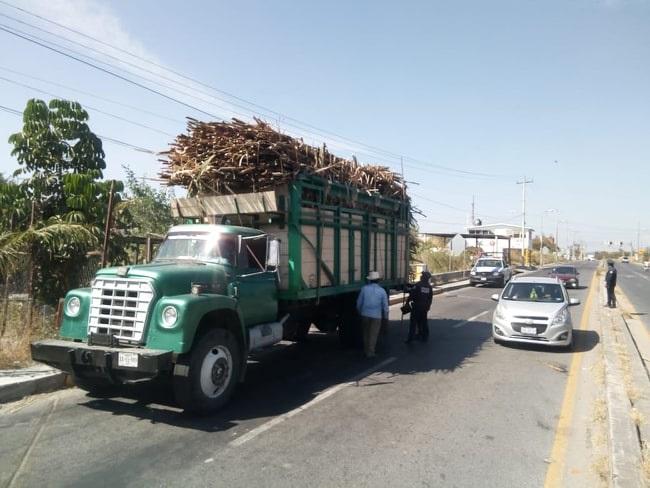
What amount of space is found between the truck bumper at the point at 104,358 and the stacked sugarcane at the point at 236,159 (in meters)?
3.38

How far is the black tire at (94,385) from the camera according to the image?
6312 mm

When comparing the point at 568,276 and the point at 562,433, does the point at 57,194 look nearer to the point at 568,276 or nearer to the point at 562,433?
the point at 562,433

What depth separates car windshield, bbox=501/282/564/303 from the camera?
11.1m

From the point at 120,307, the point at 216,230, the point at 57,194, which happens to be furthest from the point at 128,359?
the point at 57,194

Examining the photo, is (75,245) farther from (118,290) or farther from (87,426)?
(87,426)

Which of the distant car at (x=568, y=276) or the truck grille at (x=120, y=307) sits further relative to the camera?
the distant car at (x=568, y=276)

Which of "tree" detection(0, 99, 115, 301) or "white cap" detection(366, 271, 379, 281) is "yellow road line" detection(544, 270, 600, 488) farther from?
"tree" detection(0, 99, 115, 301)

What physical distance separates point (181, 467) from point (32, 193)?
7927mm

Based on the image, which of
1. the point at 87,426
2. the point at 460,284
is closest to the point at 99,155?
the point at 87,426

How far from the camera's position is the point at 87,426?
5453 millimetres

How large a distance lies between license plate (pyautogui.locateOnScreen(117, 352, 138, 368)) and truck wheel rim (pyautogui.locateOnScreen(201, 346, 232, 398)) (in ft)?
2.56

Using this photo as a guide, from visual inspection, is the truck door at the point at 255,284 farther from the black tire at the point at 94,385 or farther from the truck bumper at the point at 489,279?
the truck bumper at the point at 489,279

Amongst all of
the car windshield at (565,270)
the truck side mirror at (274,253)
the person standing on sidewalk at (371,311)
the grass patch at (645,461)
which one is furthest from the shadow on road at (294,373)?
the car windshield at (565,270)

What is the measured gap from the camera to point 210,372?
595 centimetres
